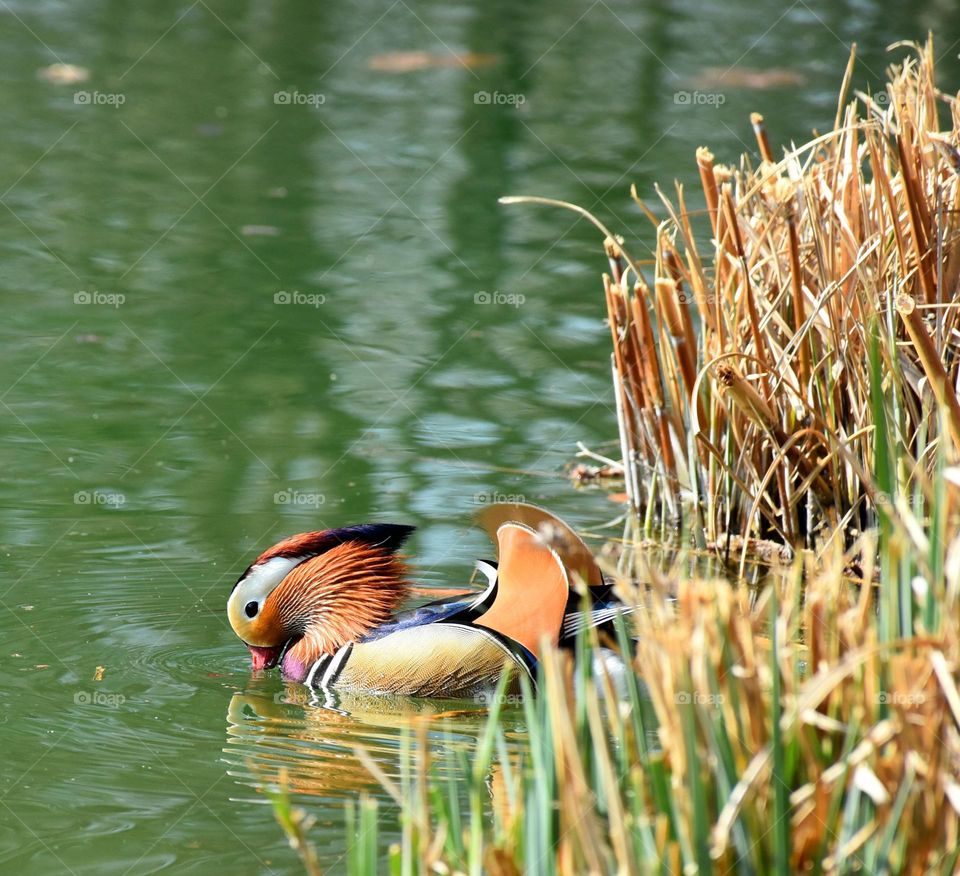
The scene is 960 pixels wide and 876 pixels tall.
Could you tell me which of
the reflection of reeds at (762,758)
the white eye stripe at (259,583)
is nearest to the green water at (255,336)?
the white eye stripe at (259,583)

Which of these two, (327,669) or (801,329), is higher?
(801,329)

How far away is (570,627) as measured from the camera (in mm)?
3896

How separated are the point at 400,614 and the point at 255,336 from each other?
333 cm

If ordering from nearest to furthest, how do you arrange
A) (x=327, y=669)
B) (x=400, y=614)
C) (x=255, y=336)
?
1. (x=327, y=669)
2. (x=400, y=614)
3. (x=255, y=336)

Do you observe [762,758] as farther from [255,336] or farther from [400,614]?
[255,336]

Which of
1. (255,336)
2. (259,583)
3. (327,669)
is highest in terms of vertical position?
(255,336)

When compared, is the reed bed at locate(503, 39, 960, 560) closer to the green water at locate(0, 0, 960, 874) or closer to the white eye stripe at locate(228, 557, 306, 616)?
the green water at locate(0, 0, 960, 874)

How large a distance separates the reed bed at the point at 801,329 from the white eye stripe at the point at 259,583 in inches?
54.6

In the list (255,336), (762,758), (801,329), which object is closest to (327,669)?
(801,329)

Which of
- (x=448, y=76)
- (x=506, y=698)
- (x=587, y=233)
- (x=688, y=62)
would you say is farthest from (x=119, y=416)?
(x=688, y=62)

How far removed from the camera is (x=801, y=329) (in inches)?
182

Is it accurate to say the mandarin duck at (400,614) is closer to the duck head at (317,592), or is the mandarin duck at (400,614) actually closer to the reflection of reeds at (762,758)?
the duck head at (317,592)

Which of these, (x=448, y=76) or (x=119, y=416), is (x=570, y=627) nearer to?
(x=119, y=416)

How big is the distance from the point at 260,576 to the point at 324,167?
6731 mm
